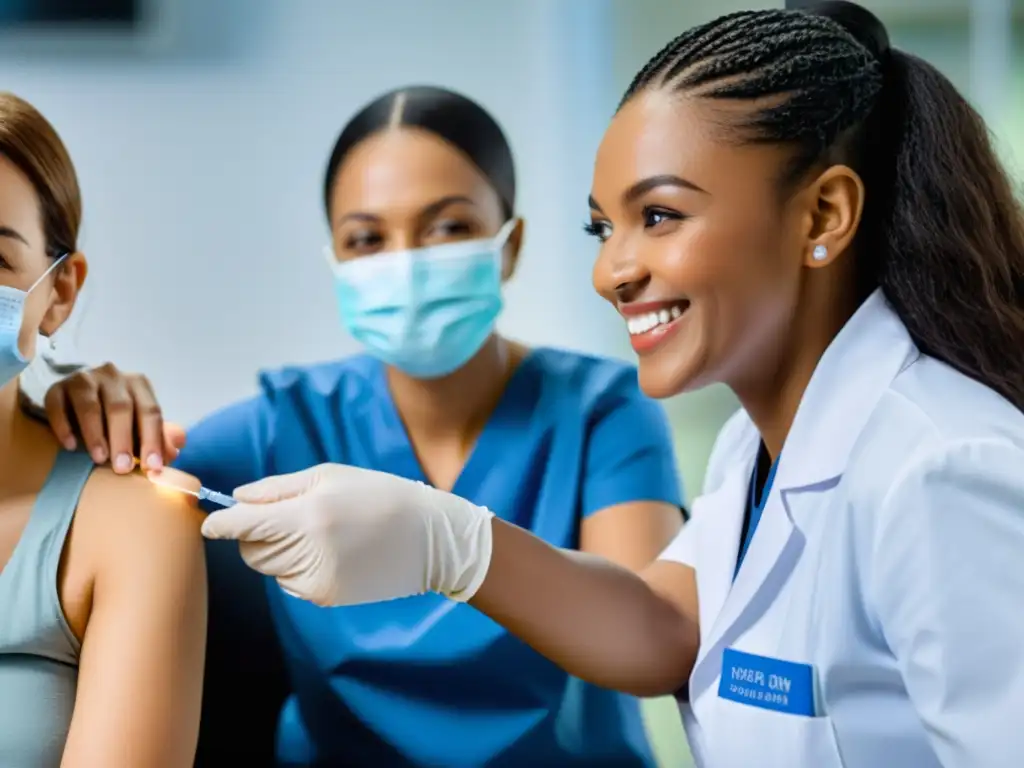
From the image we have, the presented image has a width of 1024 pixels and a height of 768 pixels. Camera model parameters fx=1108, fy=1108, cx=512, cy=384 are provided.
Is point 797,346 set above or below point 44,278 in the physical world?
below

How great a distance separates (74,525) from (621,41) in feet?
4.16

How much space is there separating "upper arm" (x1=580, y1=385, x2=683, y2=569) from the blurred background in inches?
17.0

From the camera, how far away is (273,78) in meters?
1.94

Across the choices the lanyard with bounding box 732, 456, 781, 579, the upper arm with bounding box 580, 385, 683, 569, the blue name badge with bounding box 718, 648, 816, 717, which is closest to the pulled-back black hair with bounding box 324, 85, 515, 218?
the upper arm with bounding box 580, 385, 683, 569

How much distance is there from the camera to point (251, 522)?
1.07 metres

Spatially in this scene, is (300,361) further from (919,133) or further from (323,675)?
(919,133)

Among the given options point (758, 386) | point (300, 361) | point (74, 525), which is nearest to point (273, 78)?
point (300, 361)

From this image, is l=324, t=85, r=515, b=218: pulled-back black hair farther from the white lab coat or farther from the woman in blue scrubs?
the white lab coat

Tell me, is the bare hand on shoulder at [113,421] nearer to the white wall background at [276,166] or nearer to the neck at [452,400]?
the neck at [452,400]

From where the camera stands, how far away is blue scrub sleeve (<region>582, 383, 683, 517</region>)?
4.72 feet

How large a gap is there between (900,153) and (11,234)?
893 mm

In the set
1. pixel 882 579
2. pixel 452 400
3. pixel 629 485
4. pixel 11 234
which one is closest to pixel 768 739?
pixel 882 579

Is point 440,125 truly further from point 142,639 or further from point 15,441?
point 142,639

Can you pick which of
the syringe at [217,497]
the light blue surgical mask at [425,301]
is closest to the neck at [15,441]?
the syringe at [217,497]
